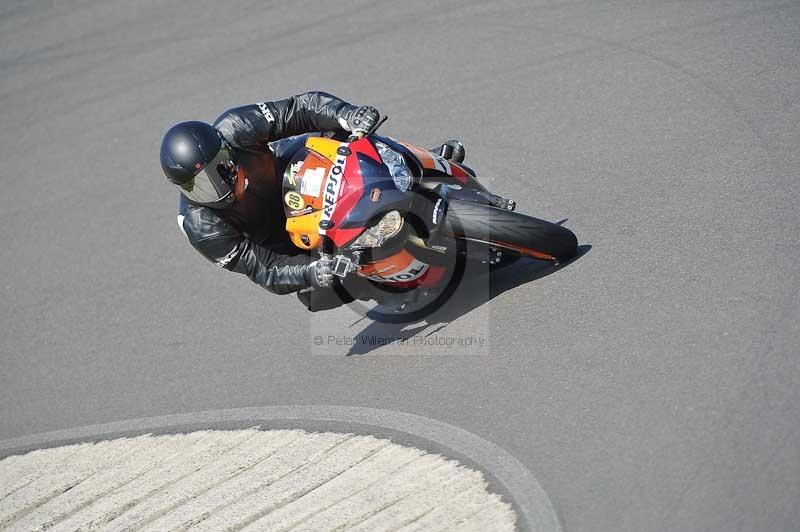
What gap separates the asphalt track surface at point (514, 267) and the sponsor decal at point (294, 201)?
1.29 metres

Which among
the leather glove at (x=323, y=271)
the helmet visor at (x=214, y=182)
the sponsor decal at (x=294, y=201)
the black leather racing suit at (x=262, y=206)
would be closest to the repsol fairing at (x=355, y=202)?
the sponsor decal at (x=294, y=201)

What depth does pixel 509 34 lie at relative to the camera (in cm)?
888

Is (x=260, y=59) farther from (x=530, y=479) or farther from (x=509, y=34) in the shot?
(x=530, y=479)

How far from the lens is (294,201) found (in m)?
5.46

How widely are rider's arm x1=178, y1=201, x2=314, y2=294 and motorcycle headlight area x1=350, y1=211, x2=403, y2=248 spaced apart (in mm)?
399

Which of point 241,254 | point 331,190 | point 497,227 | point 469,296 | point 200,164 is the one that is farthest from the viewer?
point 469,296

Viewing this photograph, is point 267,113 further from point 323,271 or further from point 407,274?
point 407,274

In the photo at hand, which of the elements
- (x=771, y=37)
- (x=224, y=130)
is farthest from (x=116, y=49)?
(x=771, y=37)

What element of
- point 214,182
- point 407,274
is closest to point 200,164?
point 214,182

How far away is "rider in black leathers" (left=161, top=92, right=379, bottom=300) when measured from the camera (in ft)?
17.2

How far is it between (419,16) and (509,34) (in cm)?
125

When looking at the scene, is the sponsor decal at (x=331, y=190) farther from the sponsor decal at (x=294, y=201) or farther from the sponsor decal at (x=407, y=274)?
the sponsor decal at (x=407, y=274)

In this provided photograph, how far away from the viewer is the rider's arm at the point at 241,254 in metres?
5.48

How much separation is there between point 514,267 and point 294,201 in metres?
1.74
